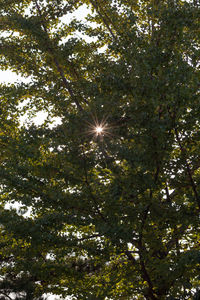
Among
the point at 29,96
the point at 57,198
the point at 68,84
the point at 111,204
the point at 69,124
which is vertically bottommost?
the point at 111,204

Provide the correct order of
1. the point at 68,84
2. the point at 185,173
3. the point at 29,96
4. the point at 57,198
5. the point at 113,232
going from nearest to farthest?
the point at 113,232, the point at 57,198, the point at 185,173, the point at 68,84, the point at 29,96

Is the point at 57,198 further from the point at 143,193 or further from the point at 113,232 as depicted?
the point at 143,193

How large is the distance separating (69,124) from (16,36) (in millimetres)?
6108

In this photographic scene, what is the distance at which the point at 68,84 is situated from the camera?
8.09 meters

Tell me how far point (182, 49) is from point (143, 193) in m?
2.75

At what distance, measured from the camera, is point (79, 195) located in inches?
195

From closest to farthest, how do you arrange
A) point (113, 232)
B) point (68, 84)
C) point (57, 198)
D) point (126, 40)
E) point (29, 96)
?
point (113, 232)
point (57, 198)
point (126, 40)
point (68, 84)
point (29, 96)

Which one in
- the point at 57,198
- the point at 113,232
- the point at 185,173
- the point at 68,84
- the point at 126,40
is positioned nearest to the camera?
the point at 113,232

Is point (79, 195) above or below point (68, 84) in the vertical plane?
below

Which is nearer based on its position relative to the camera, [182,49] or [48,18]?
[182,49]

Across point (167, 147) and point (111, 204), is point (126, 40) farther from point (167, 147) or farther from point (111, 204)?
point (111, 204)

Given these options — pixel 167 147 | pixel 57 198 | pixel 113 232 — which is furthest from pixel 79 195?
pixel 167 147

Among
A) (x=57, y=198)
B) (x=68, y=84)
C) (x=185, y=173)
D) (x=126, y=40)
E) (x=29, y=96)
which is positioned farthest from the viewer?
(x=29, y=96)

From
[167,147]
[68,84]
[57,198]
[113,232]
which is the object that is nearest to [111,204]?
[113,232]
